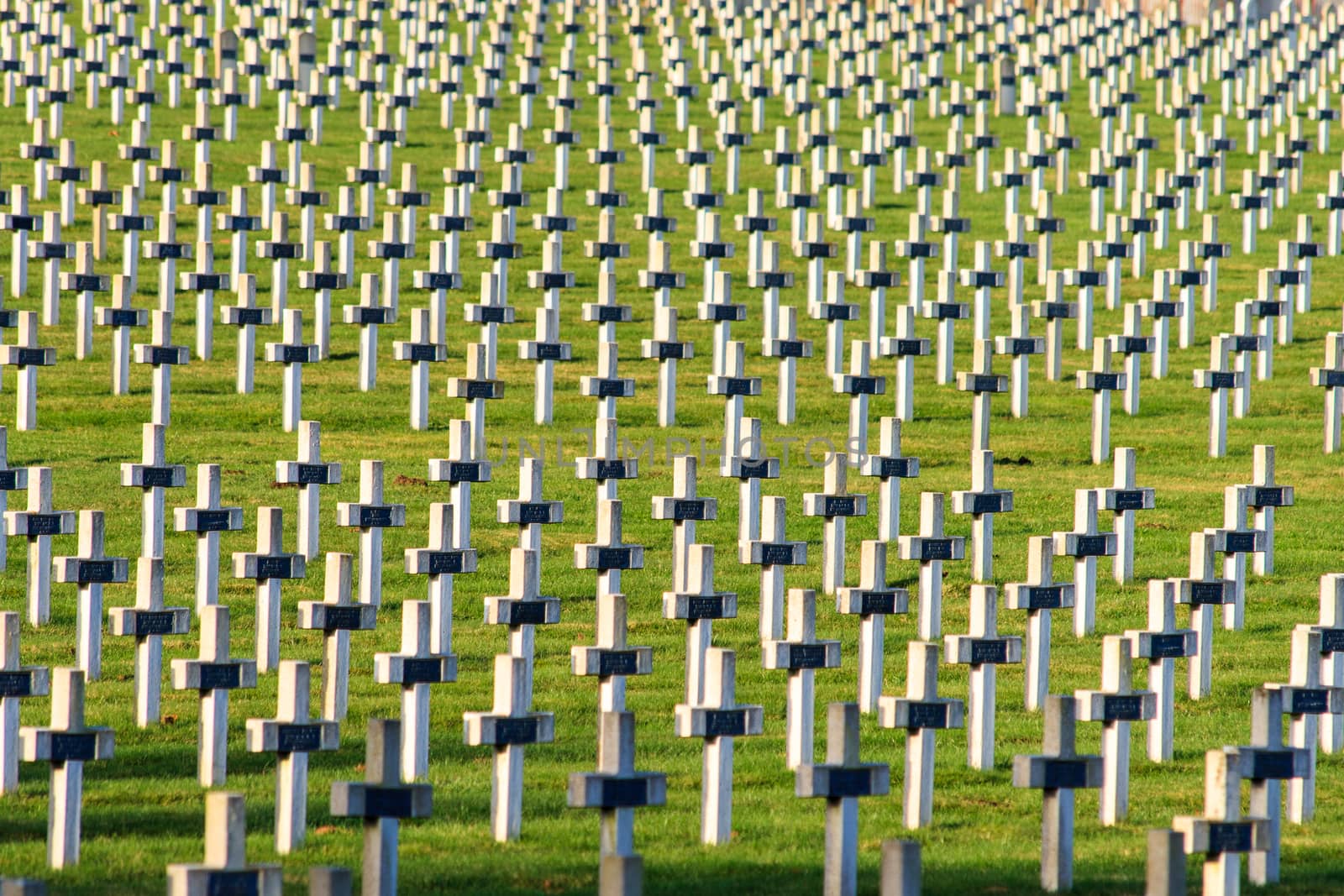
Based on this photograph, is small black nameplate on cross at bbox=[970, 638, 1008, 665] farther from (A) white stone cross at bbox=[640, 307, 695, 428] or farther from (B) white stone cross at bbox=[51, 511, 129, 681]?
(A) white stone cross at bbox=[640, 307, 695, 428]

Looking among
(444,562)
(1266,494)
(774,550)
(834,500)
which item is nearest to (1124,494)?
(1266,494)

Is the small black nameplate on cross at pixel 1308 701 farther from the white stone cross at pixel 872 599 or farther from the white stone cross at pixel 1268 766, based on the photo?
the white stone cross at pixel 872 599

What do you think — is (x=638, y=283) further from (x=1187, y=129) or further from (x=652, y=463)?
(x=1187, y=129)

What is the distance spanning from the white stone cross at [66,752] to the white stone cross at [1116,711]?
4063 mm

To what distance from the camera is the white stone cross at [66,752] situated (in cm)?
965

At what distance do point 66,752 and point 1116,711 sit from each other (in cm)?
440

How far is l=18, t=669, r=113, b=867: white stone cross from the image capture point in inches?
380

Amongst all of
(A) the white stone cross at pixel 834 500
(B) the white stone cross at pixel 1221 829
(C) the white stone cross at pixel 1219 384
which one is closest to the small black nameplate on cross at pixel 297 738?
(B) the white stone cross at pixel 1221 829

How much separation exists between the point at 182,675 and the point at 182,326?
542 inches

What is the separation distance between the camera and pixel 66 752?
968 cm

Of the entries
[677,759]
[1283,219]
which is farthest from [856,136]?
[677,759]

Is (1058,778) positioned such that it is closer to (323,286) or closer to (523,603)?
(523,603)

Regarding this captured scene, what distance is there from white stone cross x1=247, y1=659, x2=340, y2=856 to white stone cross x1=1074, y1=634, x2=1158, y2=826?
10.4ft

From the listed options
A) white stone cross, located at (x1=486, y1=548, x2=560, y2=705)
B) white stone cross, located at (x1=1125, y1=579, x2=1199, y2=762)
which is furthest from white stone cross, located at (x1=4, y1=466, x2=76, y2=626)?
white stone cross, located at (x1=1125, y1=579, x2=1199, y2=762)
